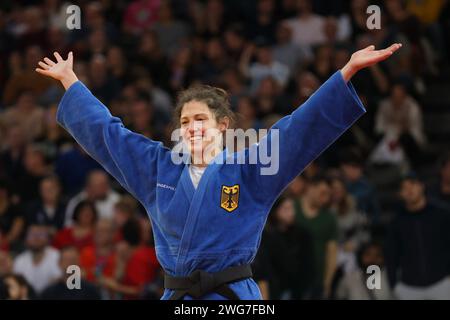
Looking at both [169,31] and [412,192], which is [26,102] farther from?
[412,192]

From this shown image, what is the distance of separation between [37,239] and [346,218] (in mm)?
2839

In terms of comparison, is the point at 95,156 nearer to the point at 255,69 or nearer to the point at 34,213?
the point at 34,213

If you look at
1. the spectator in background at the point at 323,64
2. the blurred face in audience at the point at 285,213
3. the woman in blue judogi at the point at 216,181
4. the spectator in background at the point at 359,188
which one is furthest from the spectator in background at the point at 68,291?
the spectator in background at the point at 323,64

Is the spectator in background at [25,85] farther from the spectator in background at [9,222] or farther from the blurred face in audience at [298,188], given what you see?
the blurred face in audience at [298,188]

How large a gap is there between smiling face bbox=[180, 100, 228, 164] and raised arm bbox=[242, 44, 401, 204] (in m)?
0.21

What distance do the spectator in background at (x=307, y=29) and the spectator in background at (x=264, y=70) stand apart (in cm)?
55

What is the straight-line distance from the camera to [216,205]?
4.79 metres

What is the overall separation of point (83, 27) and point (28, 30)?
2.53 feet

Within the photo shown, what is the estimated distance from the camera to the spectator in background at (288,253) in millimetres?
9203

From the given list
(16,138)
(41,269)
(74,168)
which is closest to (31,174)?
(74,168)

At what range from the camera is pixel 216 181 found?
15.9 feet

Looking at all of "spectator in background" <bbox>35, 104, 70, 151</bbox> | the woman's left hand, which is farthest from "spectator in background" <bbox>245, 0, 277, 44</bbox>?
the woman's left hand

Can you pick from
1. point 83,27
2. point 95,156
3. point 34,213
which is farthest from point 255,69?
point 95,156

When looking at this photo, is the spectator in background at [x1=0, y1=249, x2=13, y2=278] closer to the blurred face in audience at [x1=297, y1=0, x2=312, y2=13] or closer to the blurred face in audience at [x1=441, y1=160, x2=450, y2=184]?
the blurred face in audience at [x1=441, y1=160, x2=450, y2=184]
